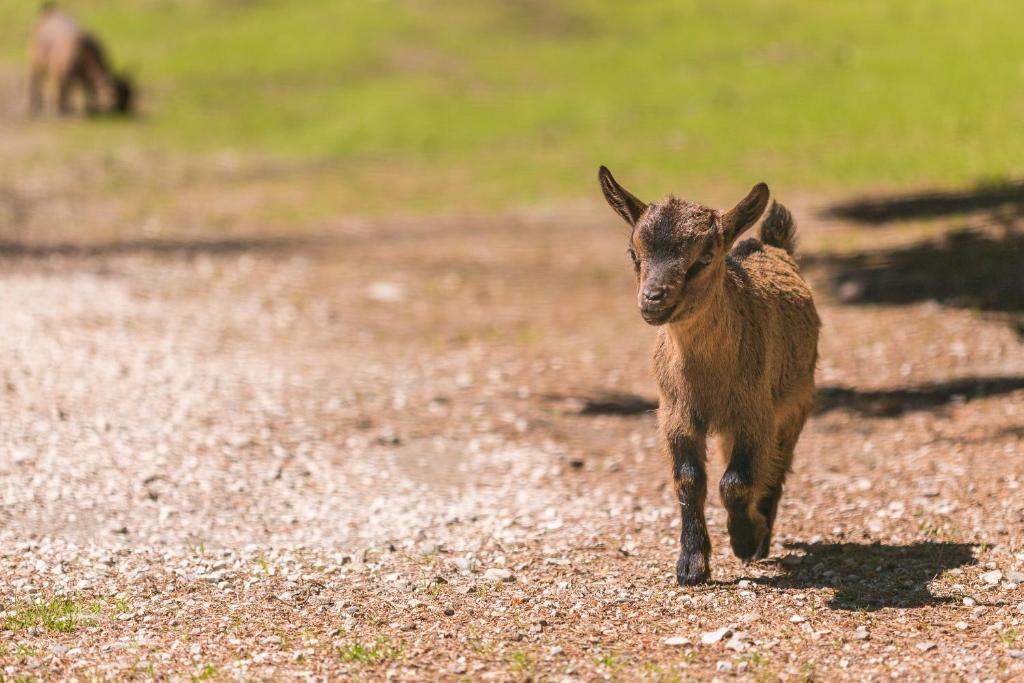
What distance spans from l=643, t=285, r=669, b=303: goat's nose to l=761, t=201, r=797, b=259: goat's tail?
7.71 feet

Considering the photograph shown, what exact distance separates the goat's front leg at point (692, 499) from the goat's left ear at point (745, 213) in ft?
3.53

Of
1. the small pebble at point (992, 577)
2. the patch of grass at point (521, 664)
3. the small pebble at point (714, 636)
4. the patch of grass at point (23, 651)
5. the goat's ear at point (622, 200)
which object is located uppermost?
the goat's ear at point (622, 200)

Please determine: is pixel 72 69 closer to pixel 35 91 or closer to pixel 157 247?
pixel 35 91

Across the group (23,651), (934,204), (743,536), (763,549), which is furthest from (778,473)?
(934,204)

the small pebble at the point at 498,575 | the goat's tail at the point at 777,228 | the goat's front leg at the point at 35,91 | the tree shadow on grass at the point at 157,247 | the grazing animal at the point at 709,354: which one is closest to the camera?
the grazing animal at the point at 709,354

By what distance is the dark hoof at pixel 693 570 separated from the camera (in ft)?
24.3

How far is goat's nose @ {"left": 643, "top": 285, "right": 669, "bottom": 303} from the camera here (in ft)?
22.0

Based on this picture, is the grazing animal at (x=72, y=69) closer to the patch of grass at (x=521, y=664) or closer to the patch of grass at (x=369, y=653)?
the patch of grass at (x=369, y=653)

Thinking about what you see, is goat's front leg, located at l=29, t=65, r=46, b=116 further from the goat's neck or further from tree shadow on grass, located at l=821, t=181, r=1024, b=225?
the goat's neck

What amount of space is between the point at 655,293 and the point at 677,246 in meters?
0.33

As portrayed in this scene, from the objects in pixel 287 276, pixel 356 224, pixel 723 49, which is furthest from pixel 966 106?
pixel 287 276

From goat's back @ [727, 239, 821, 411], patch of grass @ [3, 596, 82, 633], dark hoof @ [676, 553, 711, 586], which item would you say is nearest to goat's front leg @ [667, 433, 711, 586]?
dark hoof @ [676, 553, 711, 586]

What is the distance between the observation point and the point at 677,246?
6.92 metres

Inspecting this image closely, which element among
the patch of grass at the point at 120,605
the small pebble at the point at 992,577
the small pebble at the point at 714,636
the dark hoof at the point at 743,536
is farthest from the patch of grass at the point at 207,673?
the small pebble at the point at 992,577
